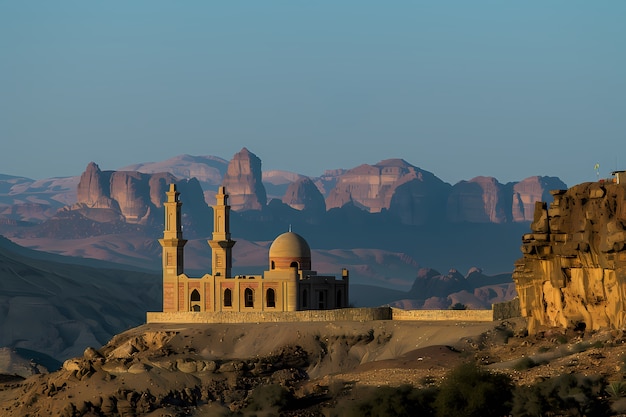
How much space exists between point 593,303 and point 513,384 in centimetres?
495

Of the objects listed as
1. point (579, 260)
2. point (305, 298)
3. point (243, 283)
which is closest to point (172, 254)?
point (243, 283)

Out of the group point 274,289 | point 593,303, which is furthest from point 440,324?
point 593,303

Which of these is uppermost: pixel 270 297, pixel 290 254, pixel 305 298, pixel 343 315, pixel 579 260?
pixel 290 254

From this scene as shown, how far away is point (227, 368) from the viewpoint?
9569 cm

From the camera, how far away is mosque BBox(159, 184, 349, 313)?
13588 centimetres

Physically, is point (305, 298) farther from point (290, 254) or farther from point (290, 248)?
point (290, 248)

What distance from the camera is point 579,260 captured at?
54938 millimetres

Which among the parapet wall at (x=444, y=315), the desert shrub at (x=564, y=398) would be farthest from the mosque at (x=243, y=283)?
the desert shrub at (x=564, y=398)

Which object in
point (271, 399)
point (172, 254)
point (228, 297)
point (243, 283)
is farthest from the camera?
point (172, 254)

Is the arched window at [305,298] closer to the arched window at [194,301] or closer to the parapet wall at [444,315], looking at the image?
the arched window at [194,301]

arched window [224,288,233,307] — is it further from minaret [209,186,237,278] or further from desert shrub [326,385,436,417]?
desert shrub [326,385,436,417]

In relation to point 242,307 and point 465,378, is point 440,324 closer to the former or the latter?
point 242,307

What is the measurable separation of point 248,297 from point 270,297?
6.25 feet

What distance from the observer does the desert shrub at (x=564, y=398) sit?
47594 millimetres
